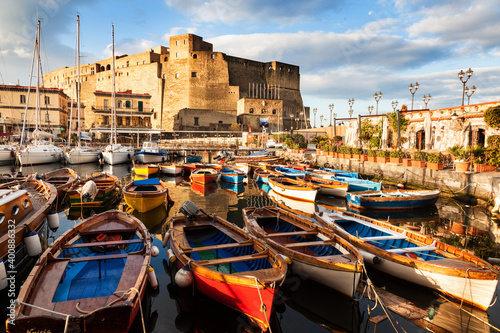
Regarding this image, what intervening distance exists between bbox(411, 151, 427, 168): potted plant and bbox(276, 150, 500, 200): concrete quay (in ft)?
0.83

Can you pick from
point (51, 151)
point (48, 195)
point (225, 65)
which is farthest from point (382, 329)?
point (225, 65)

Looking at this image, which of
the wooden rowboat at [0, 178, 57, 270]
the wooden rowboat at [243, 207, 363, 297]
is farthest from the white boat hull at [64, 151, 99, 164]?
the wooden rowboat at [243, 207, 363, 297]

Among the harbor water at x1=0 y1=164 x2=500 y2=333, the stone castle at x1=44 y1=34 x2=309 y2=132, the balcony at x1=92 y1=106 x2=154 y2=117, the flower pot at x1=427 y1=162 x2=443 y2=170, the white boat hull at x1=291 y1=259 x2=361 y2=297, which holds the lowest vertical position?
the harbor water at x1=0 y1=164 x2=500 y2=333

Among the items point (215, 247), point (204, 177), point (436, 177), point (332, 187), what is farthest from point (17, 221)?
point (436, 177)

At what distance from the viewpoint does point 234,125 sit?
52.2 meters

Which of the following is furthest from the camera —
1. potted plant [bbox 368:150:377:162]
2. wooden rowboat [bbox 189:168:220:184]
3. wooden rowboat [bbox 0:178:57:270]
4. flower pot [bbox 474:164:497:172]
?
potted plant [bbox 368:150:377:162]

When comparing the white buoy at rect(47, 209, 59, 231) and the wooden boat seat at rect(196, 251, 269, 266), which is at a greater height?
the wooden boat seat at rect(196, 251, 269, 266)

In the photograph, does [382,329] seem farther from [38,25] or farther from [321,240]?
[38,25]

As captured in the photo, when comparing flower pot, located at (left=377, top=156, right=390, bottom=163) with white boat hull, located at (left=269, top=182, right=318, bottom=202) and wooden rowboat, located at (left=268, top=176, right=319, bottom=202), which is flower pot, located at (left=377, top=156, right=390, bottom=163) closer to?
wooden rowboat, located at (left=268, top=176, right=319, bottom=202)

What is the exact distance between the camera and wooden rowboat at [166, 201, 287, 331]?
457 cm

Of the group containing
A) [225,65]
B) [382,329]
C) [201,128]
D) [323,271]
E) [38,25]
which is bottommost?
[382,329]

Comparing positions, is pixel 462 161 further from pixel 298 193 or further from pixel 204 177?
pixel 204 177

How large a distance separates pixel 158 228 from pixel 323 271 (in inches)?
268

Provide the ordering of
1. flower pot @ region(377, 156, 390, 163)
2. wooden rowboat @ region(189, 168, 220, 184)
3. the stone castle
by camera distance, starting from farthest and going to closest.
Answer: the stone castle → flower pot @ region(377, 156, 390, 163) → wooden rowboat @ region(189, 168, 220, 184)
